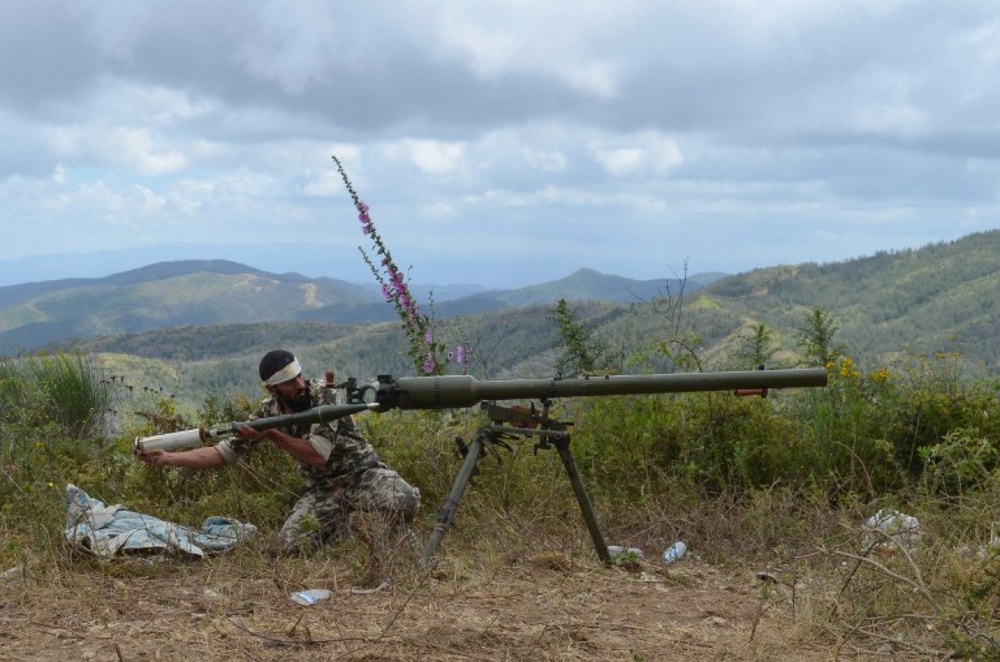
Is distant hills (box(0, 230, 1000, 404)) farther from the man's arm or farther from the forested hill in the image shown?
the man's arm

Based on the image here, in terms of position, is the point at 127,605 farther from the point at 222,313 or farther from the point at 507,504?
the point at 222,313

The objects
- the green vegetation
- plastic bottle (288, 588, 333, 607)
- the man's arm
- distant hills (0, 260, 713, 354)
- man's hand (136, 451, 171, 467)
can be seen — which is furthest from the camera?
distant hills (0, 260, 713, 354)

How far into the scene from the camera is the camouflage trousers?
20.2ft

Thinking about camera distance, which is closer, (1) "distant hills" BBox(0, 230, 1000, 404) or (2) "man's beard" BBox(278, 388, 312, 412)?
(2) "man's beard" BBox(278, 388, 312, 412)

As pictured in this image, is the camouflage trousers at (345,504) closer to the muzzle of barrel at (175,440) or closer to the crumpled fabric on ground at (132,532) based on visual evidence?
the crumpled fabric on ground at (132,532)

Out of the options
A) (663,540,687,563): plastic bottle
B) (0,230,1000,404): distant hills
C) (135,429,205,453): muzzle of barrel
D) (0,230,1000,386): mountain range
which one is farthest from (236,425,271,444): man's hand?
(0,230,1000,386): mountain range

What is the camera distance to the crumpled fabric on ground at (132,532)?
5734mm

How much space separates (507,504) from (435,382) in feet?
6.31

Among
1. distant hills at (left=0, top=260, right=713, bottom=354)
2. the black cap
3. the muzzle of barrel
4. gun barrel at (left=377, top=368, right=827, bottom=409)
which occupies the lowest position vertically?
distant hills at (left=0, top=260, right=713, bottom=354)

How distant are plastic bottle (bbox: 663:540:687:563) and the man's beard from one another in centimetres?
221

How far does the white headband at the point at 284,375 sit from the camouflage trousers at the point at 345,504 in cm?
78

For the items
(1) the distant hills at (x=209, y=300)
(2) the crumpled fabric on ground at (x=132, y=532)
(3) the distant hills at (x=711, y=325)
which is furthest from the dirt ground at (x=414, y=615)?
(1) the distant hills at (x=209, y=300)

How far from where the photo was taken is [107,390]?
30.4ft

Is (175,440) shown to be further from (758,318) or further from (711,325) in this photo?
(758,318)
